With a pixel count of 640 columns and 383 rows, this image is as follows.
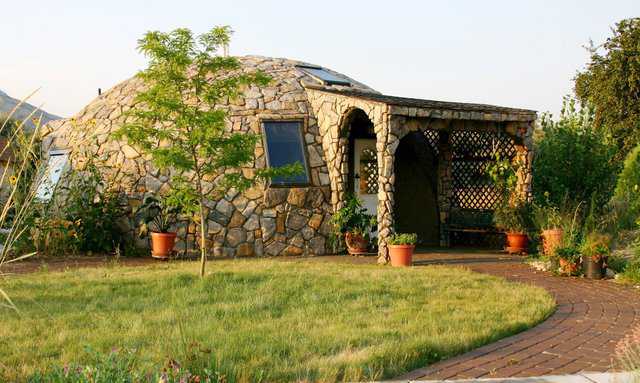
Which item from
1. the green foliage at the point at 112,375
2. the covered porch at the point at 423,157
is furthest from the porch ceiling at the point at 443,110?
the green foliage at the point at 112,375

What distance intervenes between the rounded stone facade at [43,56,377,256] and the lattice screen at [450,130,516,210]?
2.92 m

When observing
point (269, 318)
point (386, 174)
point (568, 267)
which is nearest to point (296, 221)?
point (386, 174)

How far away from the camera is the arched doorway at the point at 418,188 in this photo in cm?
1494

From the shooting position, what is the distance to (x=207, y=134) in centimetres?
882

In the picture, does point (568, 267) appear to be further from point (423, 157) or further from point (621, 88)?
point (621, 88)

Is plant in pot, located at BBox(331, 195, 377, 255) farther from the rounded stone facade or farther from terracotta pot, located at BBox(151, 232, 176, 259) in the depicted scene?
terracotta pot, located at BBox(151, 232, 176, 259)

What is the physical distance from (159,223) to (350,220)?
341cm

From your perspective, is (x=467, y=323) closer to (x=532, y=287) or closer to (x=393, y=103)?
(x=532, y=287)

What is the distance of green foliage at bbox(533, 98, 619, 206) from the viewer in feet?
46.3

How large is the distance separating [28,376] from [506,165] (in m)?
10.6

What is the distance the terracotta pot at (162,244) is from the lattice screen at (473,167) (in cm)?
615

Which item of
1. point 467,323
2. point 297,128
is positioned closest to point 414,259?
point 297,128

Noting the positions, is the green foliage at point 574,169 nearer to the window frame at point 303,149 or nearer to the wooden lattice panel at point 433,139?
the wooden lattice panel at point 433,139

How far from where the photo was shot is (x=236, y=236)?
41.4ft
